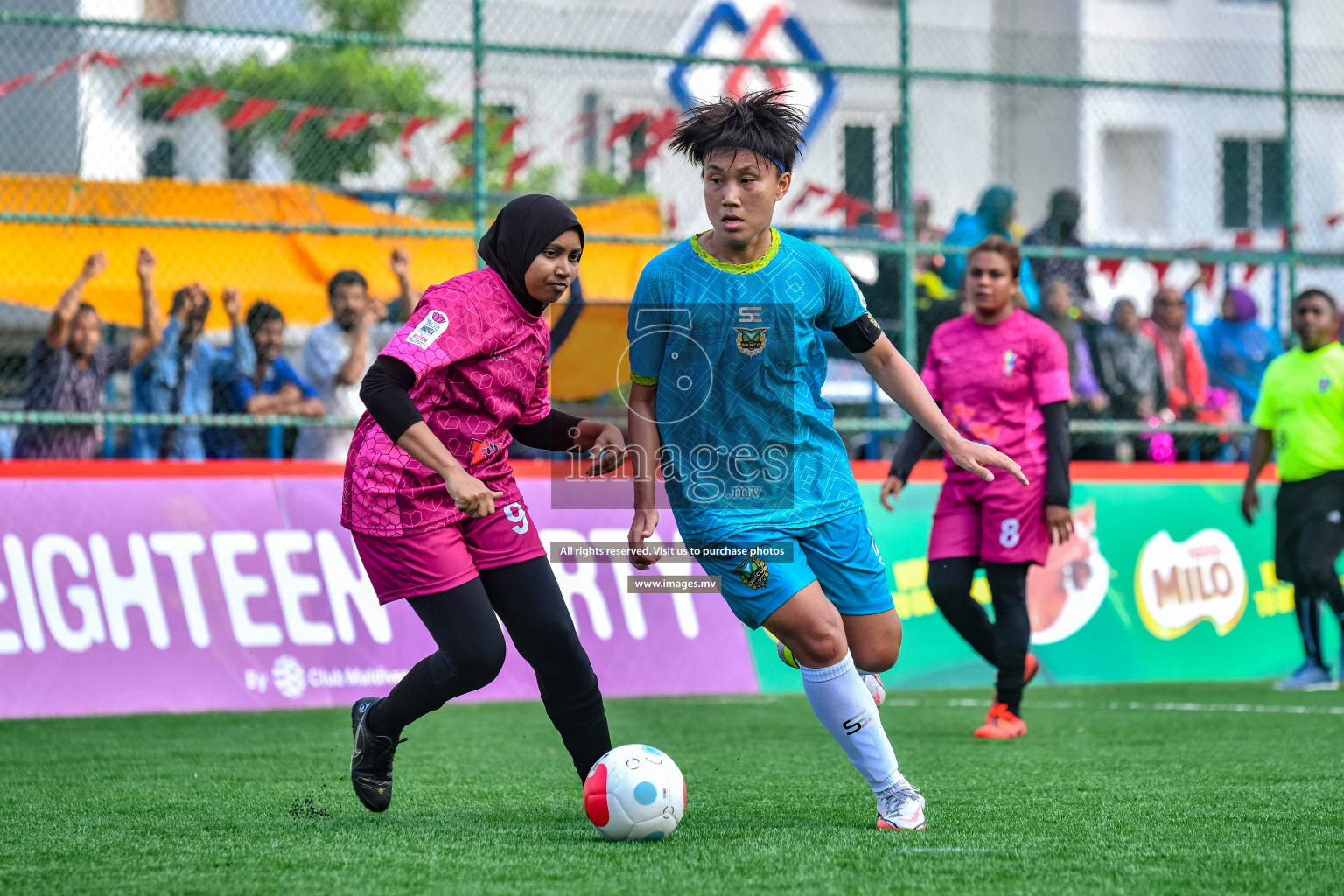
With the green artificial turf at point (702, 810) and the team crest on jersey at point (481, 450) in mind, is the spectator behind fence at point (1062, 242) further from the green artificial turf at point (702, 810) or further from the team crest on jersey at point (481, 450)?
the team crest on jersey at point (481, 450)

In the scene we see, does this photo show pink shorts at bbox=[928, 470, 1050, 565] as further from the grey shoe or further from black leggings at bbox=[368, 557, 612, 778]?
the grey shoe

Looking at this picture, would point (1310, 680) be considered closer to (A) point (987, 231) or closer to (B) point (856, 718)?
(A) point (987, 231)

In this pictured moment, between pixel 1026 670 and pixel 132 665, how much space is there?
15.2 ft

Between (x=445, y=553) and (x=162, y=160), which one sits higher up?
(x=162, y=160)

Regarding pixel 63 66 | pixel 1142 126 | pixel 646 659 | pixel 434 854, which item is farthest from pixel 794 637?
pixel 1142 126

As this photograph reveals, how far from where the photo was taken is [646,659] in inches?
363

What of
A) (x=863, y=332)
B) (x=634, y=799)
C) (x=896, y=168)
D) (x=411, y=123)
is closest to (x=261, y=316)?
(x=411, y=123)

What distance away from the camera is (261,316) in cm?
943

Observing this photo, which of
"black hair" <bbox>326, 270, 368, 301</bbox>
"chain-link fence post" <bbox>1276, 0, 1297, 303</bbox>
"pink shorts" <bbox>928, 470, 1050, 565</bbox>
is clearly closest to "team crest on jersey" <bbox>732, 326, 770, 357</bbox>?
"pink shorts" <bbox>928, 470, 1050, 565</bbox>

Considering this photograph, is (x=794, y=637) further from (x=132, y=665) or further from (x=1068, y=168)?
(x=1068, y=168)

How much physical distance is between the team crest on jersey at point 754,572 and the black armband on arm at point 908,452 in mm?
2896

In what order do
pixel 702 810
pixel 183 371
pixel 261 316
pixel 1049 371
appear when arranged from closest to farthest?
pixel 702 810 < pixel 1049 371 < pixel 183 371 < pixel 261 316

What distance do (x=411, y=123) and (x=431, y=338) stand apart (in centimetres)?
640

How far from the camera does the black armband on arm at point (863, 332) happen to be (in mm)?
4836
